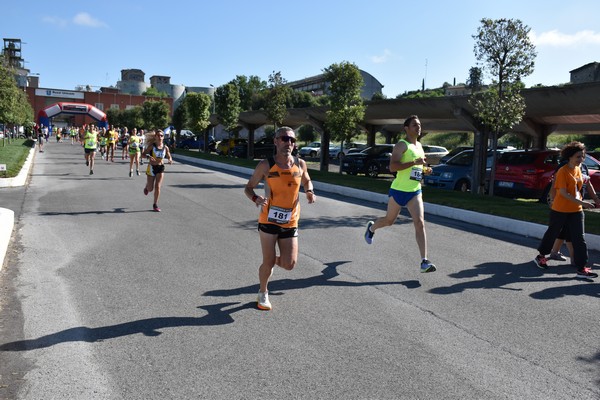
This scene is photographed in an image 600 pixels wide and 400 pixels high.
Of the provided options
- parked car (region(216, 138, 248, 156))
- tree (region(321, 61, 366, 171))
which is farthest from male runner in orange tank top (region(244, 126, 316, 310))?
parked car (region(216, 138, 248, 156))

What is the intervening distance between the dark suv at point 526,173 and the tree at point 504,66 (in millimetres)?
1281

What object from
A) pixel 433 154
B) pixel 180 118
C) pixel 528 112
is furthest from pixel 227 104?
pixel 528 112

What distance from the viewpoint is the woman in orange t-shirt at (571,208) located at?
7.01 meters

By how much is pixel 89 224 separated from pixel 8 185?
6.85 m

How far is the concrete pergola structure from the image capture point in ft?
54.0

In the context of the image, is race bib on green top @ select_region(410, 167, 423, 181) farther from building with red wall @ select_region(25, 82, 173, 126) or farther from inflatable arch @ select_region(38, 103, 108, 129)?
building with red wall @ select_region(25, 82, 173, 126)

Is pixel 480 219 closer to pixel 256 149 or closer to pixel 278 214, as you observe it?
pixel 278 214

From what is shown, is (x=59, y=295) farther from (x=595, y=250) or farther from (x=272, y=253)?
(x=595, y=250)

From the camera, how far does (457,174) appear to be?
723 inches

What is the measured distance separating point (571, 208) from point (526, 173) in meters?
9.30

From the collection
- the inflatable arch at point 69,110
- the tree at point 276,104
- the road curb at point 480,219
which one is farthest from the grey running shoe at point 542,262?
the inflatable arch at point 69,110

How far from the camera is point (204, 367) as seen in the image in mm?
3918

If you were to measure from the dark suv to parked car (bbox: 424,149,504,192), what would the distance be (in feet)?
4.67

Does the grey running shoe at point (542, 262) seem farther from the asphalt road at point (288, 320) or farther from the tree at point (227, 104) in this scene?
the tree at point (227, 104)
